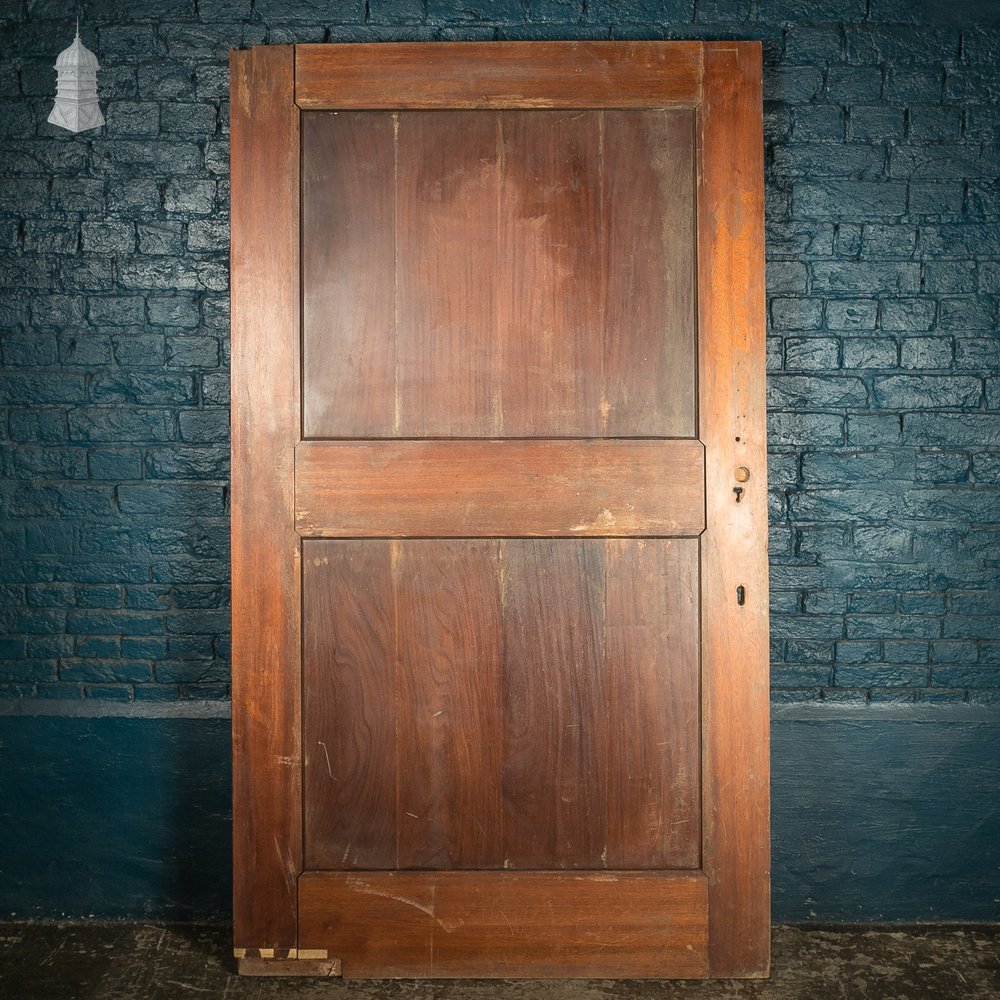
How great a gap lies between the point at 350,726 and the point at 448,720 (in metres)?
0.23

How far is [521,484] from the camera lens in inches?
80.7

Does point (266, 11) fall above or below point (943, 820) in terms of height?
above

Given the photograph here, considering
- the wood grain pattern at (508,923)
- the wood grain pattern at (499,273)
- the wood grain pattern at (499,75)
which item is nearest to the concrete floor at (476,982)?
the wood grain pattern at (508,923)

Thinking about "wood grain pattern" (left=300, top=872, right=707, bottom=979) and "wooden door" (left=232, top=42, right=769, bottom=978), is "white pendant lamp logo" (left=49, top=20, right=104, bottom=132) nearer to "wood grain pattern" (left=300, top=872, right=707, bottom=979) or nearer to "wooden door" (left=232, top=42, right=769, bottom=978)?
"wooden door" (left=232, top=42, right=769, bottom=978)

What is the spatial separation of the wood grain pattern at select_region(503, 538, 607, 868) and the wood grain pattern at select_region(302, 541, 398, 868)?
0.91 feet

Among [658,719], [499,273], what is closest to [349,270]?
[499,273]

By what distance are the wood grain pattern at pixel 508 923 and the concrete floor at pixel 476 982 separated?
0.04m

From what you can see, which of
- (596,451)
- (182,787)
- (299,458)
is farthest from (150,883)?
(596,451)

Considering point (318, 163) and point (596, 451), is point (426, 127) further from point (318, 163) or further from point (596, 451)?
point (596, 451)

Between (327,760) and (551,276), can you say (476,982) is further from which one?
(551,276)

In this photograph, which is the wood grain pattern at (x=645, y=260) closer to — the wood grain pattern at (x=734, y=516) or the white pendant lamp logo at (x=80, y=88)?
the wood grain pattern at (x=734, y=516)

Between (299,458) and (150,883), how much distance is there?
1.20m

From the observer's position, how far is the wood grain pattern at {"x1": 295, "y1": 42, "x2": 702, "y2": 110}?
2041 mm

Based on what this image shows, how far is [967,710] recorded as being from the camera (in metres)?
2.28
